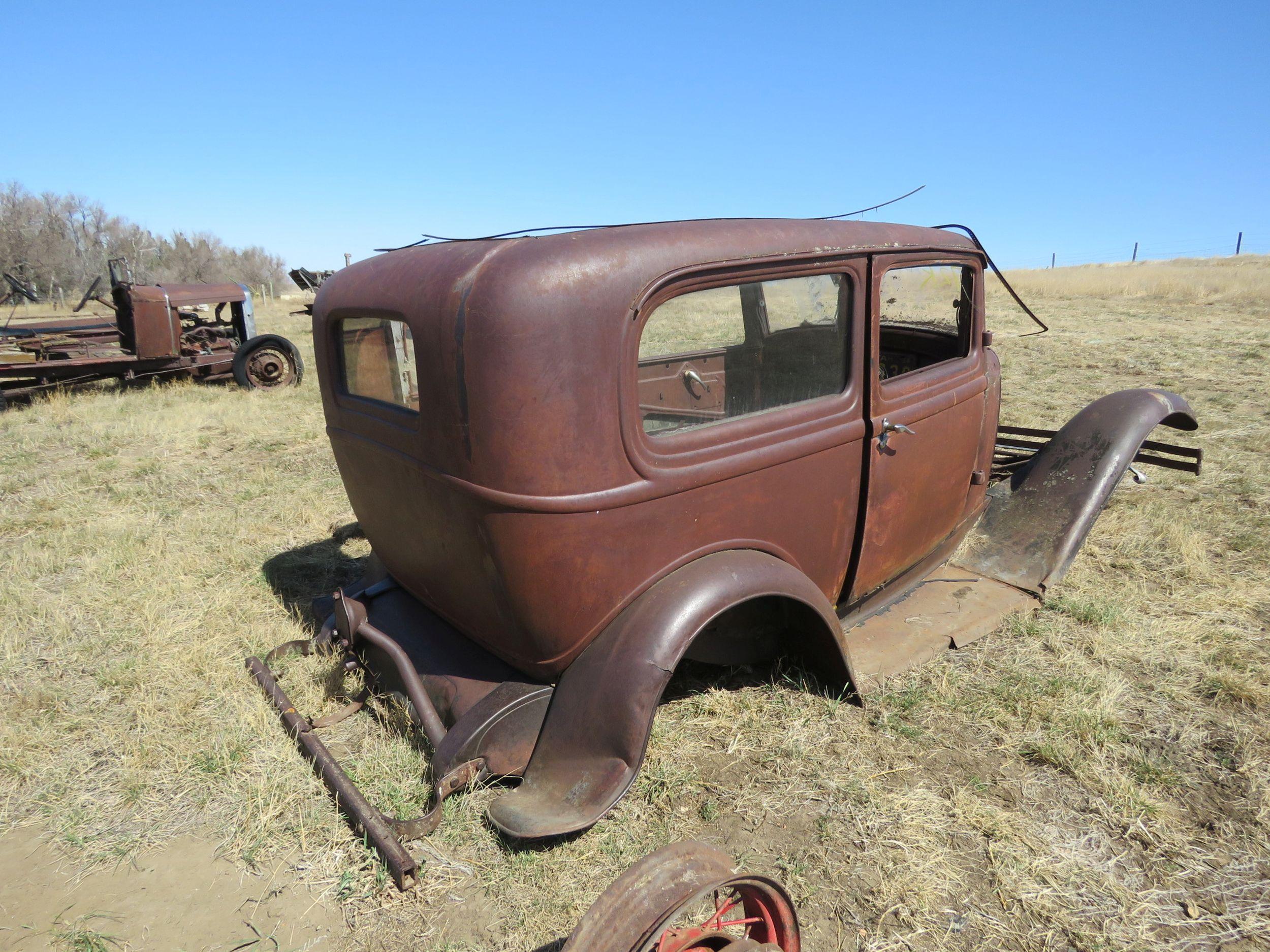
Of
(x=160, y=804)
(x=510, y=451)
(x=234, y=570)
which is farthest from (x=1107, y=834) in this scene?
(x=234, y=570)

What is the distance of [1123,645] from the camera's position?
311cm

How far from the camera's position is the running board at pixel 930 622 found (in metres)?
2.88

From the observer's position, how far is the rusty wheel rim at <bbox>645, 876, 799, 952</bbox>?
63.2 inches

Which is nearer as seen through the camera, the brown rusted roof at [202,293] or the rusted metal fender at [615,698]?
the rusted metal fender at [615,698]

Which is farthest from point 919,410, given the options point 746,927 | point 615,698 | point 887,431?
point 746,927

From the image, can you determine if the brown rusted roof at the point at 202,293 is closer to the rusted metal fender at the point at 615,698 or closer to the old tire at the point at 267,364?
the old tire at the point at 267,364

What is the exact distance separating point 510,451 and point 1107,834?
80.3 inches

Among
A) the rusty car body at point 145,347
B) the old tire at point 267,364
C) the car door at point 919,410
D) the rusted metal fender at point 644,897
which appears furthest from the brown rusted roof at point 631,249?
the rusty car body at point 145,347

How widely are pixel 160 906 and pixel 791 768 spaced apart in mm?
1884

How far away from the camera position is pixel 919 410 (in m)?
2.91

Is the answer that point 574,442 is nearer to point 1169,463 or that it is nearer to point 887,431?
point 887,431

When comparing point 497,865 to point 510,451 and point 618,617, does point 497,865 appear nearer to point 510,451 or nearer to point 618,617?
point 618,617

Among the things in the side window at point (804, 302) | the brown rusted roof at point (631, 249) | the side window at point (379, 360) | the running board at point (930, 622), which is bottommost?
the running board at point (930, 622)

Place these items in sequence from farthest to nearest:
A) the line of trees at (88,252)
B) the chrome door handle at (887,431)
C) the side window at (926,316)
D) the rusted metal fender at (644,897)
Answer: the line of trees at (88,252) → the side window at (926,316) → the chrome door handle at (887,431) → the rusted metal fender at (644,897)
